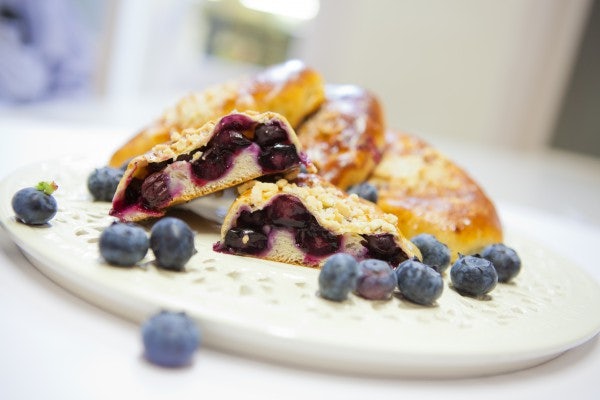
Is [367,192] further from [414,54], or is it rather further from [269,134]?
[414,54]

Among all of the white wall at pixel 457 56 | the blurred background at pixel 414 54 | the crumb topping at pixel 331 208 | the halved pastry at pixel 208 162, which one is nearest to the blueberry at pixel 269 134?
the halved pastry at pixel 208 162

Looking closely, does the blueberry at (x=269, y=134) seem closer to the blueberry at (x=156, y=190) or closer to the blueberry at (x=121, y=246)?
the blueberry at (x=156, y=190)

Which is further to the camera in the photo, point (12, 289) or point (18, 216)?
point (18, 216)

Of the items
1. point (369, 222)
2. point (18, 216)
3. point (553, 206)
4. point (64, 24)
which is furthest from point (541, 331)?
point (64, 24)

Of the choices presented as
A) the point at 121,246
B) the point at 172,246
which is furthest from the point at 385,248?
the point at 121,246

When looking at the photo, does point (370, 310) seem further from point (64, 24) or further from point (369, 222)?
point (64, 24)

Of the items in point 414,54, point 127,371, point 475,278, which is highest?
point 414,54

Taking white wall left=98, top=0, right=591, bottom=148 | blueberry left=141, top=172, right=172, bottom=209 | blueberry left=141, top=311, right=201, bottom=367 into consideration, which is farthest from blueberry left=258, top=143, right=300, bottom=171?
white wall left=98, top=0, right=591, bottom=148
